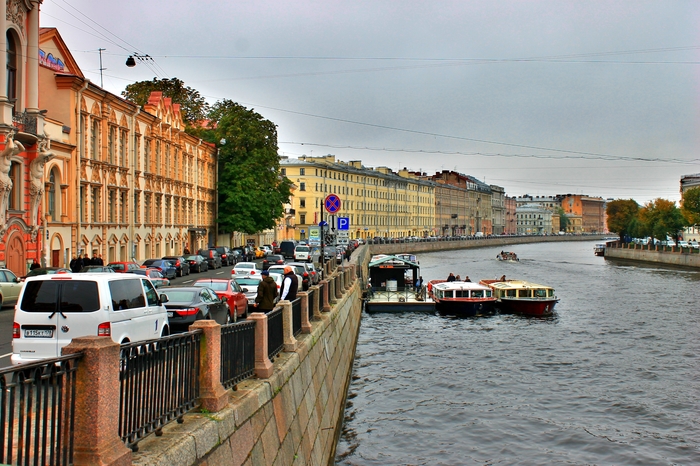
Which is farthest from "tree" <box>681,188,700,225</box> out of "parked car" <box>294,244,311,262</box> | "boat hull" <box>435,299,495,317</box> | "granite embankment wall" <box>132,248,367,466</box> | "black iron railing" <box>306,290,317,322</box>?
"black iron railing" <box>306,290,317,322</box>

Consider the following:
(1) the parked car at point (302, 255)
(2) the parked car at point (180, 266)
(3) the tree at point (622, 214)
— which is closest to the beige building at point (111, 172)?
(2) the parked car at point (180, 266)

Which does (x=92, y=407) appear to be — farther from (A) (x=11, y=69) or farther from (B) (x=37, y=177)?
(A) (x=11, y=69)

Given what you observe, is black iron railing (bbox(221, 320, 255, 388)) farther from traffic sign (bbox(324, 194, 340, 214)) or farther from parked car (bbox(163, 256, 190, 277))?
parked car (bbox(163, 256, 190, 277))

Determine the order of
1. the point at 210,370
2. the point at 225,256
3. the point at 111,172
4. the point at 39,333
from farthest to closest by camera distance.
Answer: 1. the point at 225,256
2. the point at 111,172
3. the point at 39,333
4. the point at 210,370

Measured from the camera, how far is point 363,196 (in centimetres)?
13950

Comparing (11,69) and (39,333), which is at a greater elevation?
(11,69)

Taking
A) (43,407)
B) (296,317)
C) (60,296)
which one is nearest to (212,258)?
(296,317)

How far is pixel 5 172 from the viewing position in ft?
100

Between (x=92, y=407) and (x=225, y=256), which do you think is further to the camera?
(x=225, y=256)

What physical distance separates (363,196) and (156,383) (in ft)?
437

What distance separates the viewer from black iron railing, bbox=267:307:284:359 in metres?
10.9

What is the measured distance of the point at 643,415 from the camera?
2005 centimetres

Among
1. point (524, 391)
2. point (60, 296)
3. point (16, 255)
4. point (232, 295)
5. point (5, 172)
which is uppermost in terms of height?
point (5, 172)

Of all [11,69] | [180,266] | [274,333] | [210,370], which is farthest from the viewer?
[180,266]
